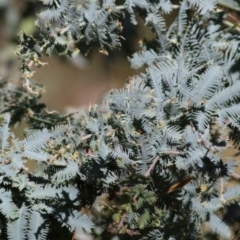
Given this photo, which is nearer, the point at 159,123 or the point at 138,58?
A: the point at 159,123

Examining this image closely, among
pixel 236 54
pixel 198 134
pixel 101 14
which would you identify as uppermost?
pixel 101 14

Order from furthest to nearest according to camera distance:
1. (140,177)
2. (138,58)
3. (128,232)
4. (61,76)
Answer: (61,76) → (138,58) → (128,232) → (140,177)

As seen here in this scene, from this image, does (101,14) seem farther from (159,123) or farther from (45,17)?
(159,123)

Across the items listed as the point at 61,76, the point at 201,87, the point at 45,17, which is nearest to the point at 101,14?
the point at 45,17

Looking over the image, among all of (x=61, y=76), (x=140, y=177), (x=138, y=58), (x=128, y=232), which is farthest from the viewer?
(x=61, y=76)

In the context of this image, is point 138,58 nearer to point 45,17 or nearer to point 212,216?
point 45,17

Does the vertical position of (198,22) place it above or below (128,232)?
above
